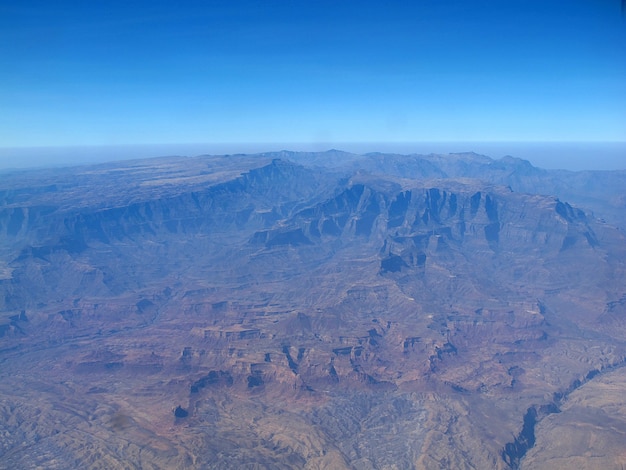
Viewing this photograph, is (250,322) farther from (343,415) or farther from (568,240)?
(568,240)

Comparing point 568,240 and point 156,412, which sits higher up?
point 568,240

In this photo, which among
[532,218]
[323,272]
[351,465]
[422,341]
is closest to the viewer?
[351,465]

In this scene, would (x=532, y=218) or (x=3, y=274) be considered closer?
(x=3, y=274)

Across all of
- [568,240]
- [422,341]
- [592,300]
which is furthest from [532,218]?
[422,341]

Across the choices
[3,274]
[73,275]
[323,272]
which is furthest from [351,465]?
[3,274]

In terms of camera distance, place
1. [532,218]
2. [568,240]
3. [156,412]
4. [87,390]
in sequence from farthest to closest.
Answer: [532,218] → [568,240] → [87,390] → [156,412]

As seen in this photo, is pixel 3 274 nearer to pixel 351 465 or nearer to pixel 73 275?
pixel 73 275
